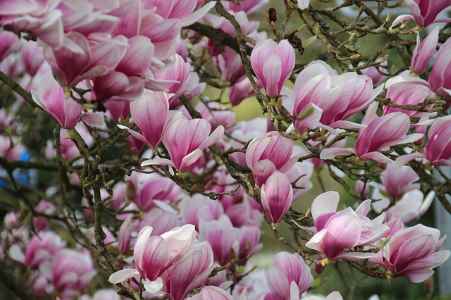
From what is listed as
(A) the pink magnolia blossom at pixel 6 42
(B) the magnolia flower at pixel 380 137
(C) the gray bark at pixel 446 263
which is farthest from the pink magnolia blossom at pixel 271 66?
(C) the gray bark at pixel 446 263

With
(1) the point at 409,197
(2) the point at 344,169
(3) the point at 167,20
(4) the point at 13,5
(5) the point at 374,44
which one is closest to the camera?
(4) the point at 13,5

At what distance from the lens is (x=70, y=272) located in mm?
1828

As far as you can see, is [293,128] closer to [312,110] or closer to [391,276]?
[312,110]

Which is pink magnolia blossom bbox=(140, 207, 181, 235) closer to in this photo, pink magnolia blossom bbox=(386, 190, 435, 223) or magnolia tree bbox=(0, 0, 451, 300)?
magnolia tree bbox=(0, 0, 451, 300)

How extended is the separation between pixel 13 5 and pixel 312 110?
1.36 feet

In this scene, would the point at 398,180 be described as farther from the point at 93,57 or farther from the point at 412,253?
the point at 93,57

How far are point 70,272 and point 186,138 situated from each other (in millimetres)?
920

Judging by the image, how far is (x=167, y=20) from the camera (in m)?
0.81

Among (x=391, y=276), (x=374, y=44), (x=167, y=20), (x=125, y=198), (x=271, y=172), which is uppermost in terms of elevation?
(x=167, y=20)

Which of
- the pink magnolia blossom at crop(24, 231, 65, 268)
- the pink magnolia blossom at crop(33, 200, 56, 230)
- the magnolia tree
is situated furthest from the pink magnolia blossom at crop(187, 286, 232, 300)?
the pink magnolia blossom at crop(33, 200, 56, 230)

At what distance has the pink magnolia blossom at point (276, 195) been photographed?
0.99m

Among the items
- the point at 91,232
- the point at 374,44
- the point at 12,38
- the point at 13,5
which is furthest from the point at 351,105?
the point at 374,44

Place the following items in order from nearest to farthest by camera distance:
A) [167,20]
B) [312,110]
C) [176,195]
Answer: [167,20]
[312,110]
[176,195]

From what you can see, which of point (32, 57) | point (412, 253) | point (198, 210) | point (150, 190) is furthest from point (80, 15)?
point (32, 57)
